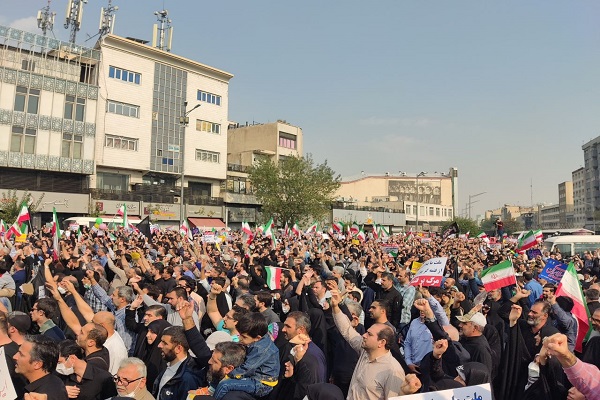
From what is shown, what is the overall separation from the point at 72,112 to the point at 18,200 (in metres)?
8.50

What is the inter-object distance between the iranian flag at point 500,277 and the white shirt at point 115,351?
5.71 meters

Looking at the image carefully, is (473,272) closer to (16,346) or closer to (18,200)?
(16,346)

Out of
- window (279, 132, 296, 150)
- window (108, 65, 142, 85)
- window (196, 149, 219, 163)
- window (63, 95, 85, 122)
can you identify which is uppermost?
window (108, 65, 142, 85)

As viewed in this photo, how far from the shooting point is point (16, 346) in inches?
185

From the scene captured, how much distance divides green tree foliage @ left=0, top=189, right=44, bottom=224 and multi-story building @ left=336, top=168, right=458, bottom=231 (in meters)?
70.8

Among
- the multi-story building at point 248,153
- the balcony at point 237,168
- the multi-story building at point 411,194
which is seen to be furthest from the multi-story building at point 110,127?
the multi-story building at point 411,194

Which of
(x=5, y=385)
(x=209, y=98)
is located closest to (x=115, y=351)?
(x=5, y=385)

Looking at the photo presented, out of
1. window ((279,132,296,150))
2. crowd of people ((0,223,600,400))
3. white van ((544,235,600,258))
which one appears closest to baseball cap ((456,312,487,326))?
crowd of people ((0,223,600,400))

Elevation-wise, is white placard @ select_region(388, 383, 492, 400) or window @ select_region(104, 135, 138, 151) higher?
window @ select_region(104, 135, 138, 151)

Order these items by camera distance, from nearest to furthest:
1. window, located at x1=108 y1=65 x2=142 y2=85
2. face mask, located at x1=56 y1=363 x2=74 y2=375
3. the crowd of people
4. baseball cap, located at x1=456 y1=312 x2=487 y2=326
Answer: the crowd of people < face mask, located at x1=56 y1=363 x2=74 y2=375 < baseball cap, located at x1=456 y1=312 x2=487 y2=326 < window, located at x1=108 y1=65 x2=142 y2=85

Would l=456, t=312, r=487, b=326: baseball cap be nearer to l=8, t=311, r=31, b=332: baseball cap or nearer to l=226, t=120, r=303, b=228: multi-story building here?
l=8, t=311, r=31, b=332: baseball cap

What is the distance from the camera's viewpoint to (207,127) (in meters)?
54.7

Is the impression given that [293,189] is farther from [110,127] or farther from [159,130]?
[110,127]

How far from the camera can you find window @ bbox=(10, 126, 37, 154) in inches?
1572
